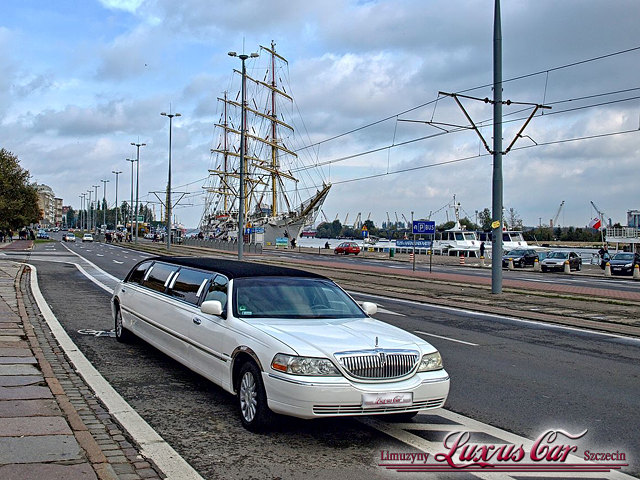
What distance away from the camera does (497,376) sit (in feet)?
29.3

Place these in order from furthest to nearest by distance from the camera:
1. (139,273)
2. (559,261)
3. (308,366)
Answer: (559,261) < (139,273) < (308,366)

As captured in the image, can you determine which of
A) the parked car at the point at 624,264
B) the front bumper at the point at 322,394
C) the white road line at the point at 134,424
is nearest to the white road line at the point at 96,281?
the white road line at the point at 134,424

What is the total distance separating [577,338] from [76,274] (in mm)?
20865

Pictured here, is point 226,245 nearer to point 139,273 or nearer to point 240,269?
point 139,273

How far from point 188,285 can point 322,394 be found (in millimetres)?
3240

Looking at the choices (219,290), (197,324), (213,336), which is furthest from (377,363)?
(197,324)

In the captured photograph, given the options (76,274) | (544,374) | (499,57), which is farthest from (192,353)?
(76,274)

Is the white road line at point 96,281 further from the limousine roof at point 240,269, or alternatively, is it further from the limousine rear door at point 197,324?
the limousine rear door at point 197,324

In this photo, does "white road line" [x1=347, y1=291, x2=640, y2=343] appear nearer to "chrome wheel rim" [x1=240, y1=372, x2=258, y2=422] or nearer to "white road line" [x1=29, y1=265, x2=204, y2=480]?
"chrome wheel rim" [x1=240, y1=372, x2=258, y2=422]

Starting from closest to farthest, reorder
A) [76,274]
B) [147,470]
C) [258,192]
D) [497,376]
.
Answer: [147,470] < [497,376] < [76,274] < [258,192]

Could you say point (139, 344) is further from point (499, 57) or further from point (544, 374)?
point (499, 57)

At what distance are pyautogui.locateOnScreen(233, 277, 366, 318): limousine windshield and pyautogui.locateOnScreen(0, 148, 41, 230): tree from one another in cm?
4831

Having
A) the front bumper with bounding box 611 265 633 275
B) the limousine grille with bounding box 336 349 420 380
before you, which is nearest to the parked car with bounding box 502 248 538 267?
the front bumper with bounding box 611 265 633 275

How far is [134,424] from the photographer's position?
20.2 feet
